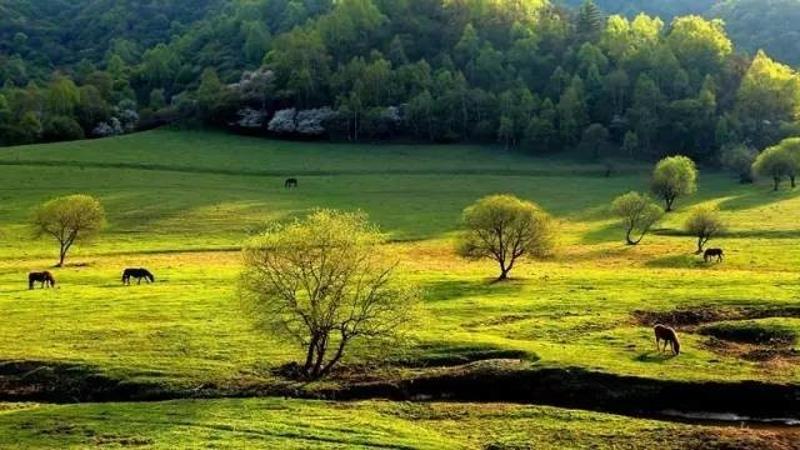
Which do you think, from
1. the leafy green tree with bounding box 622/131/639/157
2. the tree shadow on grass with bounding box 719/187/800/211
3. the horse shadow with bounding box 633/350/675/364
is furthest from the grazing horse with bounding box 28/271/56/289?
the leafy green tree with bounding box 622/131/639/157

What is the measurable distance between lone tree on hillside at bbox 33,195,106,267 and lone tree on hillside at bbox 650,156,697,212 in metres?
68.6

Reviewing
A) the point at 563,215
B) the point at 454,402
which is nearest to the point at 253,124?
the point at 563,215

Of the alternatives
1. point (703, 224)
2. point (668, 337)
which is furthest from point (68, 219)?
point (703, 224)

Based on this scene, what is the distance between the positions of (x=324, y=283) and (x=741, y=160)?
110 metres

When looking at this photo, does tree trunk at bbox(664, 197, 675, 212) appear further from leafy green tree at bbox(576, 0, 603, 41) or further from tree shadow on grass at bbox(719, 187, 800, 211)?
leafy green tree at bbox(576, 0, 603, 41)

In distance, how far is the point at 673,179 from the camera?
105 m

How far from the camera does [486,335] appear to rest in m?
47.1

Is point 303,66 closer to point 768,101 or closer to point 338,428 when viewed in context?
point 768,101

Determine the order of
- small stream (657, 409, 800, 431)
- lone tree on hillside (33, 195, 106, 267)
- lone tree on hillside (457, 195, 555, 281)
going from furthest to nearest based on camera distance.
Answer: lone tree on hillside (33, 195, 106, 267) < lone tree on hillside (457, 195, 555, 281) < small stream (657, 409, 800, 431)

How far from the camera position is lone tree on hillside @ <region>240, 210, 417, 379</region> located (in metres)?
39.9

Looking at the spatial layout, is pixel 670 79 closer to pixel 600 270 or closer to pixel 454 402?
pixel 600 270

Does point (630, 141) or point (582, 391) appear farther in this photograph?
point (630, 141)

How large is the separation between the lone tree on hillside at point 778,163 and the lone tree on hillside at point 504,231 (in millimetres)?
67654

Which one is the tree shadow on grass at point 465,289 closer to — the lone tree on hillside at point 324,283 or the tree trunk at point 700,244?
the lone tree on hillside at point 324,283
